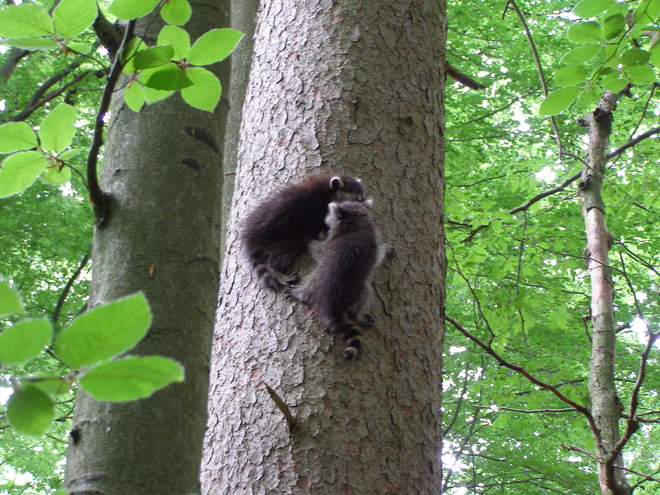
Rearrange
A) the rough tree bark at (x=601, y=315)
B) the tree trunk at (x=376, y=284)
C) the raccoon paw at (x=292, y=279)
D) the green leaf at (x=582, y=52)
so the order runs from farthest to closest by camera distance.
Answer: the rough tree bark at (x=601, y=315)
the green leaf at (x=582, y=52)
the raccoon paw at (x=292, y=279)
the tree trunk at (x=376, y=284)

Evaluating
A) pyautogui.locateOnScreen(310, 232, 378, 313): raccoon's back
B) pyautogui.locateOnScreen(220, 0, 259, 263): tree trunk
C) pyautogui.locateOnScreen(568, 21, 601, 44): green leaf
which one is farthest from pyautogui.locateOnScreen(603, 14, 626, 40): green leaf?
pyautogui.locateOnScreen(220, 0, 259, 263): tree trunk

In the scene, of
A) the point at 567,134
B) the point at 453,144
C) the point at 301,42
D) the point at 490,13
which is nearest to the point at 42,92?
the point at 453,144

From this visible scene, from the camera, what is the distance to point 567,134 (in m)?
8.30

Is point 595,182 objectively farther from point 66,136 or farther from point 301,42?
point 66,136

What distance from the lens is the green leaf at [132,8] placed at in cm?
100

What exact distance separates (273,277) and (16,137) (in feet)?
3.20

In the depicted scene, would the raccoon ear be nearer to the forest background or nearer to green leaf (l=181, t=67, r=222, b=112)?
green leaf (l=181, t=67, r=222, b=112)

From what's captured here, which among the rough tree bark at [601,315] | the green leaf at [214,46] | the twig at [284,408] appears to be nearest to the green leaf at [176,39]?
the green leaf at [214,46]

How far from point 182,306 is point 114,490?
1.54ft

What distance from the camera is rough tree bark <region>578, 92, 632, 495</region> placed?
3.71 meters

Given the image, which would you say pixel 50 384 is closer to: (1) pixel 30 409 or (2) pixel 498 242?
(1) pixel 30 409

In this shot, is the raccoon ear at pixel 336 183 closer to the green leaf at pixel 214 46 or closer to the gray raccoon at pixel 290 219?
the gray raccoon at pixel 290 219

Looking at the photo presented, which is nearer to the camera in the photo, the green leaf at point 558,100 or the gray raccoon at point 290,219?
the gray raccoon at point 290,219

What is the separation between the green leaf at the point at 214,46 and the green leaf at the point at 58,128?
28cm
